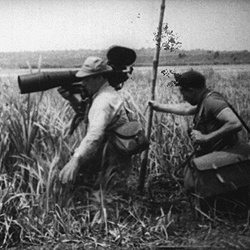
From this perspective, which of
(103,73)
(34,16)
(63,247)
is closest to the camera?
(63,247)

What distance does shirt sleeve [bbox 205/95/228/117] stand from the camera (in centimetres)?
244

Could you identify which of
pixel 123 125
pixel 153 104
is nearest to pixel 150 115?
pixel 153 104

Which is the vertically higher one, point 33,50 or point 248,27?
point 248,27

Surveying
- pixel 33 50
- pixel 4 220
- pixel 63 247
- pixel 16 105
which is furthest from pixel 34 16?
pixel 63 247

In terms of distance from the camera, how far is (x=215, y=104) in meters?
2.45

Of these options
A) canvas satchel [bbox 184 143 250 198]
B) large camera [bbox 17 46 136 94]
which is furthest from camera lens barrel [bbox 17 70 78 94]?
canvas satchel [bbox 184 143 250 198]

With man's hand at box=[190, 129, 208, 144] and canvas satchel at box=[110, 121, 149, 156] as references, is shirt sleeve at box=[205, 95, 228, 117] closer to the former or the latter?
man's hand at box=[190, 129, 208, 144]

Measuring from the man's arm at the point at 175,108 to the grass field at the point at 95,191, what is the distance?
5.4 inches

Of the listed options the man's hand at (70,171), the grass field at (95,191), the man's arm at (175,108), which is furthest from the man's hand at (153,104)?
the man's hand at (70,171)

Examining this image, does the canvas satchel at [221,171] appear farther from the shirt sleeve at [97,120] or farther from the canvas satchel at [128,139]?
the shirt sleeve at [97,120]

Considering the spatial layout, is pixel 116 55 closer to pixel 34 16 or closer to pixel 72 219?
pixel 34 16

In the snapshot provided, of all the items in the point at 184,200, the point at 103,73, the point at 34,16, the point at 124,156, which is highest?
the point at 34,16

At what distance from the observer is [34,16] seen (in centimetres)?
296

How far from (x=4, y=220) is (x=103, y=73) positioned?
43.2 inches
